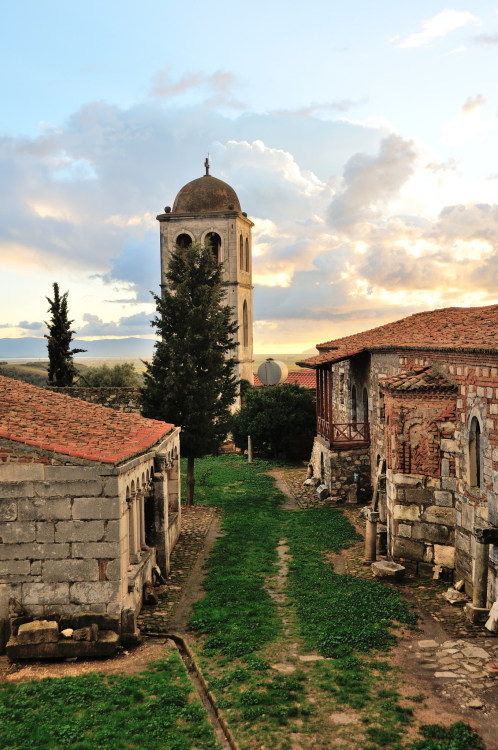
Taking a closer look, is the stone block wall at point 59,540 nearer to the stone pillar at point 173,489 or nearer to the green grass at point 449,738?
the green grass at point 449,738

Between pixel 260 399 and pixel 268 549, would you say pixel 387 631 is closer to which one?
pixel 268 549

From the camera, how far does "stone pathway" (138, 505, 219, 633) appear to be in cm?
1055

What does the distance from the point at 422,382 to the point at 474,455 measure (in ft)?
6.35

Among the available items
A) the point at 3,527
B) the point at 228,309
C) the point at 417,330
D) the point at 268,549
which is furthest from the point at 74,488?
the point at 228,309

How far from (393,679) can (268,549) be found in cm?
680

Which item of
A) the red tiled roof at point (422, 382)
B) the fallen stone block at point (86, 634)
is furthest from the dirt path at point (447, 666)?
the fallen stone block at point (86, 634)

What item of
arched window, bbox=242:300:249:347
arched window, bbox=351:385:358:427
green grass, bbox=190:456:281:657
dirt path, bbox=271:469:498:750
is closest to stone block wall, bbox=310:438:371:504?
arched window, bbox=351:385:358:427

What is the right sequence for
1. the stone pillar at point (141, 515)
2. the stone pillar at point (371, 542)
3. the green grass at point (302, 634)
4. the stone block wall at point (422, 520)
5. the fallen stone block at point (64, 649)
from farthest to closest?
the stone pillar at point (371, 542) < the stone block wall at point (422, 520) < the stone pillar at point (141, 515) < the fallen stone block at point (64, 649) < the green grass at point (302, 634)

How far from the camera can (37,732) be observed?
6.97 m

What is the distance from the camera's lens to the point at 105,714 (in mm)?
7406

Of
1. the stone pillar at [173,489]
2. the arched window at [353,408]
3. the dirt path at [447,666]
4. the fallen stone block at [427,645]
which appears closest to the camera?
the dirt path at [447,666]

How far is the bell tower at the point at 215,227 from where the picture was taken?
3903 centimetres

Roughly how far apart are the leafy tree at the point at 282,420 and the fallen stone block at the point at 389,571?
1621 cm

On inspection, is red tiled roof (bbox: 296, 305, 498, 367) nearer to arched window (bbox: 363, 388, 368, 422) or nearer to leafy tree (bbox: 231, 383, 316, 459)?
arched window (bbox: 363, 388, 368, 422)
